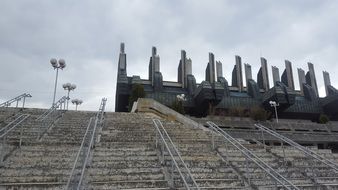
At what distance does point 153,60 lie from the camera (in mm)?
50875

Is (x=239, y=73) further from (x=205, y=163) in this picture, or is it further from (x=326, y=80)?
(x=205, y=163)

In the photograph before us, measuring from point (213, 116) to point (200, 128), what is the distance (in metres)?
29.2

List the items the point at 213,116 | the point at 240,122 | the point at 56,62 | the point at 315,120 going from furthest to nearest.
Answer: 1. the point at 315,120
2. the point at 213,116
3. the point at 240,122
4. the point at 56,62

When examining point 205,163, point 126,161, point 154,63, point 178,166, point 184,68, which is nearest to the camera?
point 178,166

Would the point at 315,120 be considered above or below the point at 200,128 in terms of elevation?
above

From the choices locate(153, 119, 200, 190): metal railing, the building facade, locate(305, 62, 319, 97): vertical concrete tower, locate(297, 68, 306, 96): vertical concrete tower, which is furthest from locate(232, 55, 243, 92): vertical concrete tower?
locate(153, 119, 200, 190): metal railing

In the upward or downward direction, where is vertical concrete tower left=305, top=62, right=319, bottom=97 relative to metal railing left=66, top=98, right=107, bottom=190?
upward

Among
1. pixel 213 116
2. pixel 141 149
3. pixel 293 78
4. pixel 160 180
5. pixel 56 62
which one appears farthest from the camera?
pixel 293 78

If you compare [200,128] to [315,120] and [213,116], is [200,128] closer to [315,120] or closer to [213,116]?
[213,116]

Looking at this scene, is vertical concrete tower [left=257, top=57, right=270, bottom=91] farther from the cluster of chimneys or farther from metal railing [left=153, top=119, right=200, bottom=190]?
metal railing [left=153, top=119, right=200, bottom=190]

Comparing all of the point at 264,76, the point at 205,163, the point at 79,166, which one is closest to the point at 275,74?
the point at 264,76

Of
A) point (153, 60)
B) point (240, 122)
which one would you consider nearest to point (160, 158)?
point (240, 122)

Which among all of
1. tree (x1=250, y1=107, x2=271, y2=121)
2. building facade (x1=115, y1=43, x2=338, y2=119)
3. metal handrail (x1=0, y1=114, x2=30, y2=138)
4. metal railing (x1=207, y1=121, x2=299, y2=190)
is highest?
building facade (x1=115, y1=43, x2=338, y2=119)

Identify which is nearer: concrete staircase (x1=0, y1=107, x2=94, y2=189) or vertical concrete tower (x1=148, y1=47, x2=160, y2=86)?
concrete staircase (x1=0, y1=107, x2=94, y2=189)
